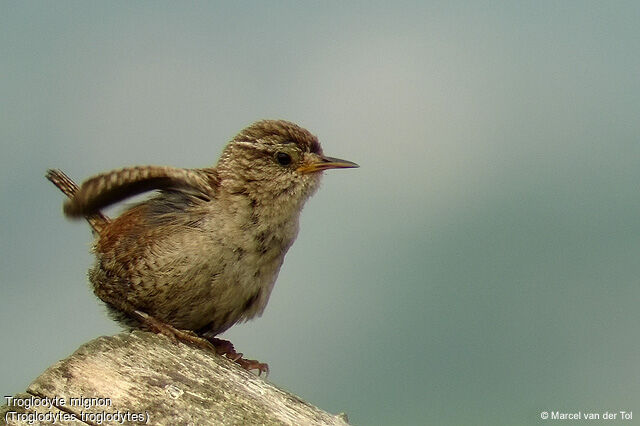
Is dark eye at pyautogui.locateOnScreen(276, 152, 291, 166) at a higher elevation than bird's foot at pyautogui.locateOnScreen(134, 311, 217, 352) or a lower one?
higher

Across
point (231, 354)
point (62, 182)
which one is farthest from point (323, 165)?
point (62, 182)

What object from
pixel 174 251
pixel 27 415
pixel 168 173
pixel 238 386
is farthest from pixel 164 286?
pixel 27 415

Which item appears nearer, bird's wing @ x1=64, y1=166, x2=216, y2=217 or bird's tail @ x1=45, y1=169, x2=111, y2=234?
bird's wing @ x1=64, y1=166, x2=216, y2=217

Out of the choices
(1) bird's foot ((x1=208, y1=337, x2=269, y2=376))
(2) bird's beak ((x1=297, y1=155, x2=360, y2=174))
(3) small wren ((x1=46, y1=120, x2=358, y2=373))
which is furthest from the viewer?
(2) bird's beak ((x1=297, y1=155, x2=360, y2=174))

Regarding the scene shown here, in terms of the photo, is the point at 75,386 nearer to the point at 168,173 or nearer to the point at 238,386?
the point at 238,386

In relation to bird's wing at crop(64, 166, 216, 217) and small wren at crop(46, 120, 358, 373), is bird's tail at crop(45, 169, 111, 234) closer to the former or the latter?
small wren at crop(46, 120, 358, 373)

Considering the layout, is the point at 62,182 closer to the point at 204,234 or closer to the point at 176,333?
the point at 204,234

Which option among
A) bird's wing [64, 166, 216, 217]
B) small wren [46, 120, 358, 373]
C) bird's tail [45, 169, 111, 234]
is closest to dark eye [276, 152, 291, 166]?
small wren [46, 120, 358, 373]
